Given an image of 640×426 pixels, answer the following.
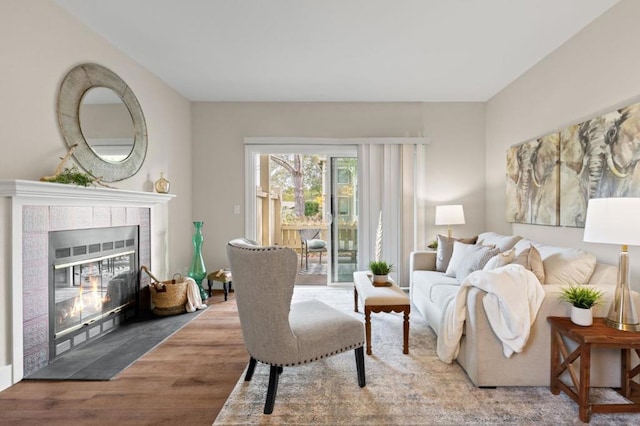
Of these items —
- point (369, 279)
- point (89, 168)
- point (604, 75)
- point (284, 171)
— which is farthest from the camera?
point (284, 171)

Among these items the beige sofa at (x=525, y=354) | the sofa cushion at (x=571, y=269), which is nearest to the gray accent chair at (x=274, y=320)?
the beige sofa at (x=525, y=354)

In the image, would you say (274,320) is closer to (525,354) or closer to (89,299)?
(525,354)

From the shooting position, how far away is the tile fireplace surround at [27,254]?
1.93 m

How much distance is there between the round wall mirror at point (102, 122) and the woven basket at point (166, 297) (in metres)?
1.12

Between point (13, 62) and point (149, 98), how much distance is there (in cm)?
146

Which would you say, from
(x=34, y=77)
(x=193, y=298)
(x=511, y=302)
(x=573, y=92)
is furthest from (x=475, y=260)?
(x=34, y=77)

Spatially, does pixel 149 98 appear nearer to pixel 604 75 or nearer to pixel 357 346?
pixel 357 346

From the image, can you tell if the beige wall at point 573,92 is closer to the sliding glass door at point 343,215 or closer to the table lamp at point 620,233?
the table lamp at point 620,233

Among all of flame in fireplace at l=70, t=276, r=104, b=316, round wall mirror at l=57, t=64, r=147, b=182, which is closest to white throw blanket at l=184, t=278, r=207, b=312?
flame in fireplace at l=70, t=276, r=104, b=316

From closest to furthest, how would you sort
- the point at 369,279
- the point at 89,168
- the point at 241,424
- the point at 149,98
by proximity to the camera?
the point at 241,424
the point at 89,168
the point at 369,279
the point at 149,98

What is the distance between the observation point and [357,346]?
1984mm

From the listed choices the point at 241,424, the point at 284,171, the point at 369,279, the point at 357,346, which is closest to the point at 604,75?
the point at 369,279

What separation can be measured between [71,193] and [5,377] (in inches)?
47.0

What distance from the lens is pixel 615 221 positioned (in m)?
1.63
